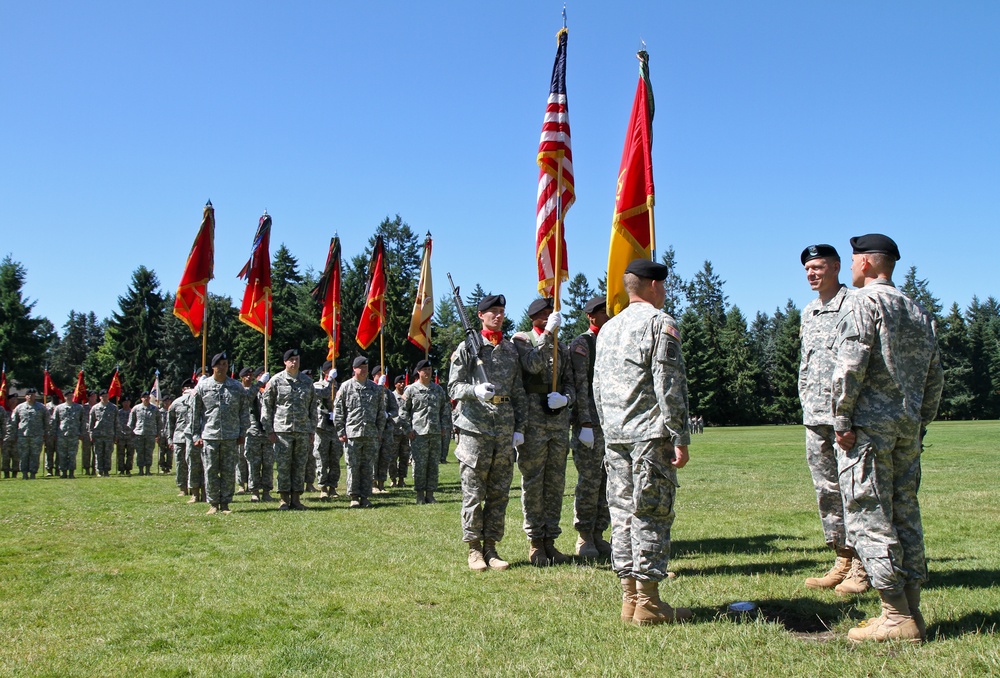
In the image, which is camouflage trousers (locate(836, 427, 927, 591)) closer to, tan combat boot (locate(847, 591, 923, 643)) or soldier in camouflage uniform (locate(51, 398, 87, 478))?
tan combat boot (locate(847, 591, 923, 643))

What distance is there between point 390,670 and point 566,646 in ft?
3.57

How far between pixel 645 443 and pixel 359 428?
848cm

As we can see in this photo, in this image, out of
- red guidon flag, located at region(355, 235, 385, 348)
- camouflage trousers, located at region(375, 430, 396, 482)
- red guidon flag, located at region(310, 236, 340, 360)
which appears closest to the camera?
camouflage trousers, located at region(375, 430, 396, 482)

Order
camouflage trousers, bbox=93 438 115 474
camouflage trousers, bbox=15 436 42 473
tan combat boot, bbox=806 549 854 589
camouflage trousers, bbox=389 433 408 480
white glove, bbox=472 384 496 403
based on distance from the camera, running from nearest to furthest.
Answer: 1. tan combat boot, bbox=806 549 854 589
2. white glove, bbox=472 384 496 403
3. camouflage trousers, bbox=389 433 408 480
4. camouflage trousers, bbox=15 436 42 473
5. camouflage trousers, bbox=93 438 115 474

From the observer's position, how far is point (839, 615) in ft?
16.8

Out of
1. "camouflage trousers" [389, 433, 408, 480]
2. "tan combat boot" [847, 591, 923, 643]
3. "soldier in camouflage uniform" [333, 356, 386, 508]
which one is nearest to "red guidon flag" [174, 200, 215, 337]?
"soldier in camouflage uniform" [333, 356, 386, 508]

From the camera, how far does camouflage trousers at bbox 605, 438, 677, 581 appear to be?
5039 millimetres

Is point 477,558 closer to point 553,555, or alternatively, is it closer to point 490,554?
point 490,554

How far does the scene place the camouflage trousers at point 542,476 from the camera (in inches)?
294

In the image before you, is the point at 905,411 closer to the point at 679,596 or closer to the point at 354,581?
the point at 679,596

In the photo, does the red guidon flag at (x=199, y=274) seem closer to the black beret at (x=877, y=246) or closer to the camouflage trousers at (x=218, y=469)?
the camouflage trousers at (x=218, y=469)

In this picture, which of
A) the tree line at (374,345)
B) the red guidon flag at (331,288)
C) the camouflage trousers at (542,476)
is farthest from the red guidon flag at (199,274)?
the tree line at (374,345)

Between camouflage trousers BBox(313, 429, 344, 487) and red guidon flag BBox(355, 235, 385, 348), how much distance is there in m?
2.63

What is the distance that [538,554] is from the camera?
7.38 meters
